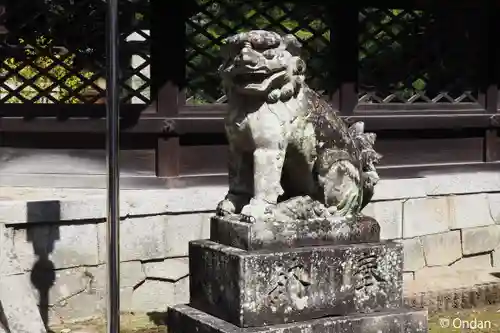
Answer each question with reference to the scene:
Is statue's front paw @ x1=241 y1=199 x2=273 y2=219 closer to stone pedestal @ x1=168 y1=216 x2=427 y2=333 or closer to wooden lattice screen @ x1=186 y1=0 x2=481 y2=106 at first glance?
stone pedestal @ x1=168 y1=216 x2=427 y2=333

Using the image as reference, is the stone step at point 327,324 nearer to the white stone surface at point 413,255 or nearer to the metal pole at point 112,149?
the metal pole at point 112,149

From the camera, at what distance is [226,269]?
5.02m

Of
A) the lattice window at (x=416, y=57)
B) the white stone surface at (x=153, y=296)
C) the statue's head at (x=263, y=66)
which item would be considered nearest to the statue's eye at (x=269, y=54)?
the statue's head at (x=263, y=66)

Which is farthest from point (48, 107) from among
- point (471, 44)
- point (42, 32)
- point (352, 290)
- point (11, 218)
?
point (471, 44)

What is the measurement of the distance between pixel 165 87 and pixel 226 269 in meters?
3.06

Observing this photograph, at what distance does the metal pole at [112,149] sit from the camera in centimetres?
463

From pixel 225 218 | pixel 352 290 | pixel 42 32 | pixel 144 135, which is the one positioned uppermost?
pixel 42 32

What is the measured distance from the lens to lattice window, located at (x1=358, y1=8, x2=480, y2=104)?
8.73 m

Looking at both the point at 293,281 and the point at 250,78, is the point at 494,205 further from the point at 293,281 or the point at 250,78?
the point at 250,78

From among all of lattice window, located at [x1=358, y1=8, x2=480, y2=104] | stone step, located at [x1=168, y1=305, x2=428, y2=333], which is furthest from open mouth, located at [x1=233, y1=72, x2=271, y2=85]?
lattice window, located at [x1=358, y1=8, x2=480, y2=104]

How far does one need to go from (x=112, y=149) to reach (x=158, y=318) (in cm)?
310

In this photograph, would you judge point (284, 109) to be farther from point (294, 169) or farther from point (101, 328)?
point (101, 328)

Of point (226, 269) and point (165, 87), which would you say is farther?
point (165, 87)

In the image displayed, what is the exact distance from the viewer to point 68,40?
766cm
